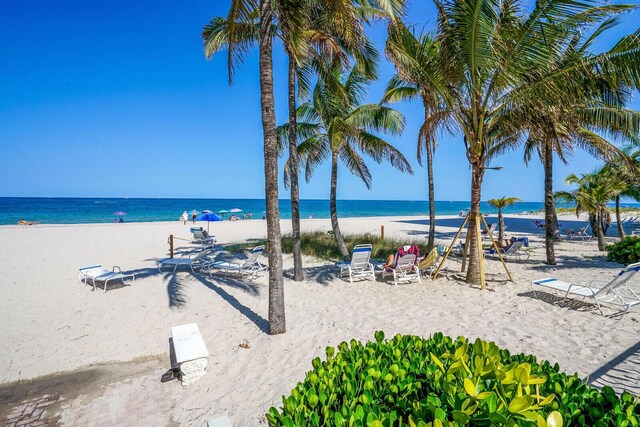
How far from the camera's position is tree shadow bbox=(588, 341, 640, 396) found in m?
3.46

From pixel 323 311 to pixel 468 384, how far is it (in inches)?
196

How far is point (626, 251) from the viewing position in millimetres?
9859

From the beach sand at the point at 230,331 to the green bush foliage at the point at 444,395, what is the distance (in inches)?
63.2

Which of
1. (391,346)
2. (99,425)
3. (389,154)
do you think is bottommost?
(99,425)

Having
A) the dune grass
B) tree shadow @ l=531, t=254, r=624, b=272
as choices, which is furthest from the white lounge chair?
tree shadow @ l=531, t=254, r=624, b=272

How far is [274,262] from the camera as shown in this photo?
5.17m

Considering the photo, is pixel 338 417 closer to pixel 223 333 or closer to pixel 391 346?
pixel 391 346

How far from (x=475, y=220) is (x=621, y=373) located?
421 cm

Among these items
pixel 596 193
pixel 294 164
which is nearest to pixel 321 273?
pixel 294 164

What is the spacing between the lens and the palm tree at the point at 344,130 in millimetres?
10134

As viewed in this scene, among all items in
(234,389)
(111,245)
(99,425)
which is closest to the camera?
(99,425)

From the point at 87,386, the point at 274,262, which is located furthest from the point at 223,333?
the point at 87,386

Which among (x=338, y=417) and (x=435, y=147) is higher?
(x=435, y=147)

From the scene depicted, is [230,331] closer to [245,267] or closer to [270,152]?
[270,152]
